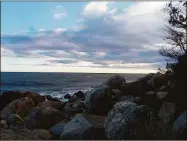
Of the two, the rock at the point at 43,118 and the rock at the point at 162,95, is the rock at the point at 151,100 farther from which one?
the rock at the point at 43,118

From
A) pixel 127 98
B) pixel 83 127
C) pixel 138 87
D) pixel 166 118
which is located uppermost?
pixel 138 87

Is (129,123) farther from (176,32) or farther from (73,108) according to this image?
(176,32)

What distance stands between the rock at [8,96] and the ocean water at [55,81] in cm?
16

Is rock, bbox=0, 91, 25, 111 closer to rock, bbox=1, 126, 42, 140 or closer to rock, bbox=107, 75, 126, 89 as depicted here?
rock, bbox=1, 126, 42, 140

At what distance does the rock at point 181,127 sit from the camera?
6.70 metres

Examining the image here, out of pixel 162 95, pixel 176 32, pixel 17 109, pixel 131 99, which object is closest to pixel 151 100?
pixel 162 95

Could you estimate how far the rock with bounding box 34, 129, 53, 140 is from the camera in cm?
731

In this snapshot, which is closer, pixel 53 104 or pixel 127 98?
pixel 127 98

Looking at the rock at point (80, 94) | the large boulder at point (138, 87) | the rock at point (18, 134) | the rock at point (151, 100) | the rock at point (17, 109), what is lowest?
the rock at point (18, 134)

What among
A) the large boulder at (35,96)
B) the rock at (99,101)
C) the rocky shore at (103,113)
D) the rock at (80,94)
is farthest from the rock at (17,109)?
the rock at (99,101)

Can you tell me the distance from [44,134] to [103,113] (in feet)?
3.25

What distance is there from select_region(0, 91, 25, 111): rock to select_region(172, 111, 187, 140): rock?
8.16 ft

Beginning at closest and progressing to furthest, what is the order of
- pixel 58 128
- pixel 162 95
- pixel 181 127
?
A: 1. pixel 181 127
2. pixel 162 95
3. pixel 58 128

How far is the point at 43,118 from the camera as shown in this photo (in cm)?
803
